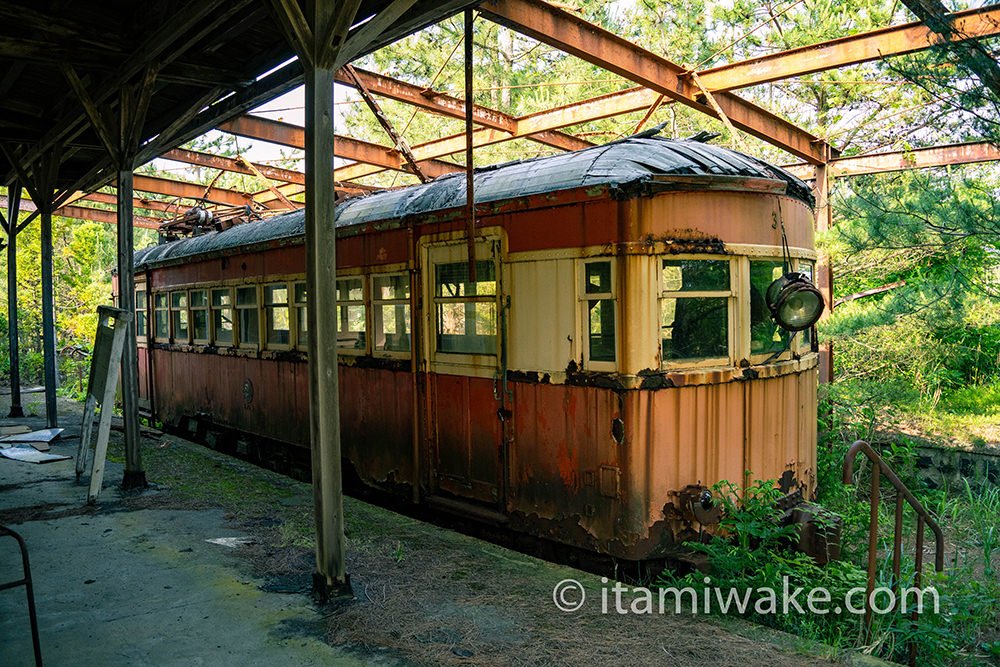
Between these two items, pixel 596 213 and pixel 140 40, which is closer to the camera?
pixel 596 213

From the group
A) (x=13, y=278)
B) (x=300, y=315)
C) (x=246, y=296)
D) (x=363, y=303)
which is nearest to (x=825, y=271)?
(x=363, y=303)

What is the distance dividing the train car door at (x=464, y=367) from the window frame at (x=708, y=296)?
134 cm

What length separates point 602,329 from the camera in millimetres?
5016

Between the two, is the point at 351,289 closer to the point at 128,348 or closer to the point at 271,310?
the point at 271,310

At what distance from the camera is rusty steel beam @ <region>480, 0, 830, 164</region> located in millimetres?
6652

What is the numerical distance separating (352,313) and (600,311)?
3.25 m

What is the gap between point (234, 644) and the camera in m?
3.89

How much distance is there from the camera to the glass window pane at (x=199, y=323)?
1044 centimetres

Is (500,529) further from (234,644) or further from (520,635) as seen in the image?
(234,644)

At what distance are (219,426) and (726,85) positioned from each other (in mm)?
8297

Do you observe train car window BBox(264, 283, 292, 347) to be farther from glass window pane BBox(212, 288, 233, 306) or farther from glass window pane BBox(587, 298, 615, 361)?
glass window pane BBox(587, 298, 615, 361)

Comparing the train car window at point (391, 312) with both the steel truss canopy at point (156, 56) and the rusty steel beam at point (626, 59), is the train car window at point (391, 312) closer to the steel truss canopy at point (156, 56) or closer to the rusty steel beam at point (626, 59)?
the steel truss canopy at point (156, 56)

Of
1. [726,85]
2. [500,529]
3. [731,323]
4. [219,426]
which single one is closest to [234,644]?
[500,529]

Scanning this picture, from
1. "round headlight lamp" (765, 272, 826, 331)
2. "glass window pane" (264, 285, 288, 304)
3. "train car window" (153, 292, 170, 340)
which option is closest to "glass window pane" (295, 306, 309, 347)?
"glass window pane" (264, 285, 288, 304)
